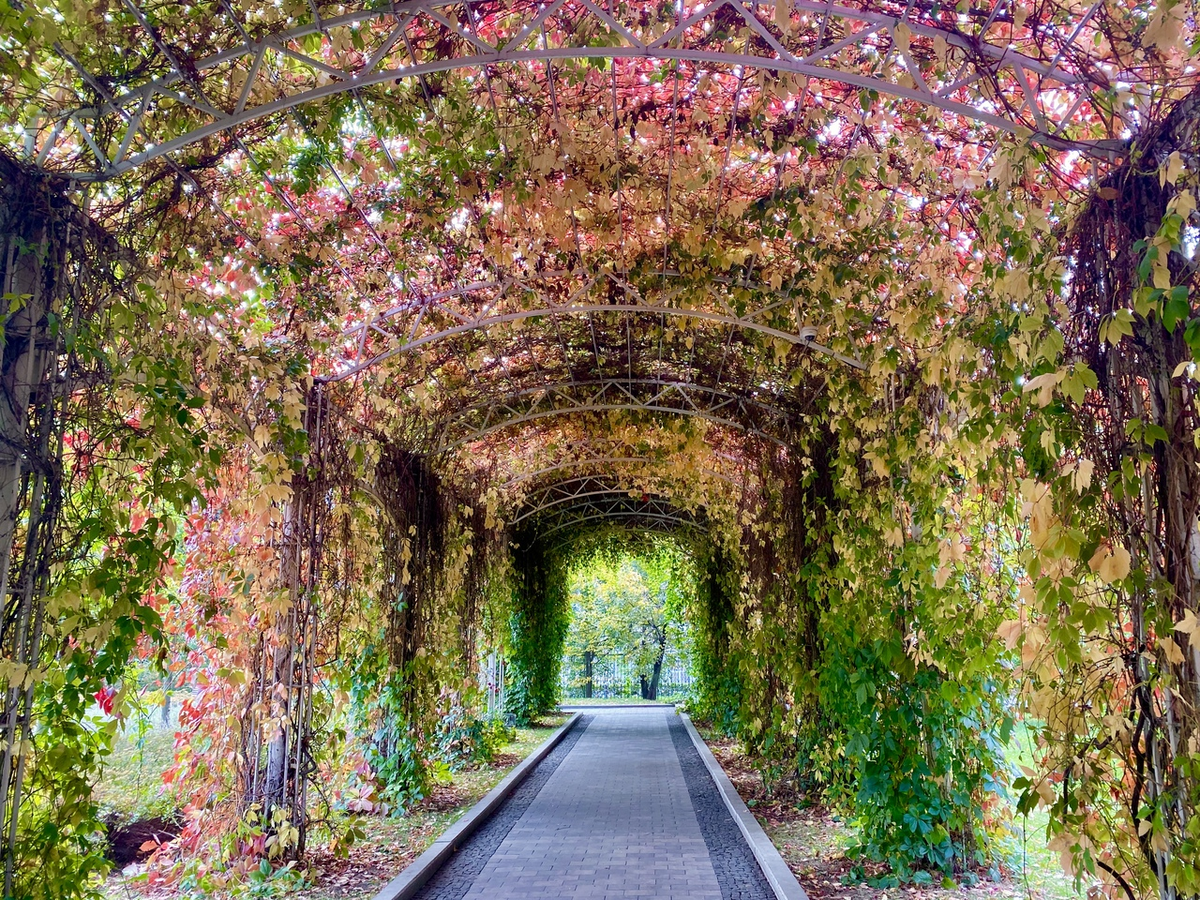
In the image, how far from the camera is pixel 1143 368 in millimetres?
2328

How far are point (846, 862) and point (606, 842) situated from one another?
1867mm

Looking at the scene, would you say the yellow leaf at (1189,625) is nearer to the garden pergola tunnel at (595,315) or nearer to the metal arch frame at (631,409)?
the garden pergola tunnel at (595,315)

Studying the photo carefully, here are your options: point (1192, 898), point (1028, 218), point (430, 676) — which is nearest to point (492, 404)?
point (430, 676)

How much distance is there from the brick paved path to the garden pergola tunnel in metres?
1.12

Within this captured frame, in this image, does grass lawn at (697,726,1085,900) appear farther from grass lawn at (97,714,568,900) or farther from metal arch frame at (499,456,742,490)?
metal arch frame at (499,456,742,490)

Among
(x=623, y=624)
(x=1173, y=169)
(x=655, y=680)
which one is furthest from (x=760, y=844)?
(x=655, y=680)

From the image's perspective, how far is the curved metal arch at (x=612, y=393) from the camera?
7293 millimetres

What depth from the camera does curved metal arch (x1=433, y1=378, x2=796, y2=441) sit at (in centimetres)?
729

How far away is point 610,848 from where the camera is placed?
6137 millimetres

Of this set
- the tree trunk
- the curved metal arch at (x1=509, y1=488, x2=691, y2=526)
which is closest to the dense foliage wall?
the curved metal arch at (x1=509, y1=488, x2=691, y2=526)

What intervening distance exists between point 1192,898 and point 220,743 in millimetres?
4772

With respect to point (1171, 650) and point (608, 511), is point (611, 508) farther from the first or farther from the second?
point (1171, 650)

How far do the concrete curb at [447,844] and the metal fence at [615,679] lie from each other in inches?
679

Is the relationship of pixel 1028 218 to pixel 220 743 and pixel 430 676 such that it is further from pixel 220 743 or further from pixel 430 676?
pixel 430 676
